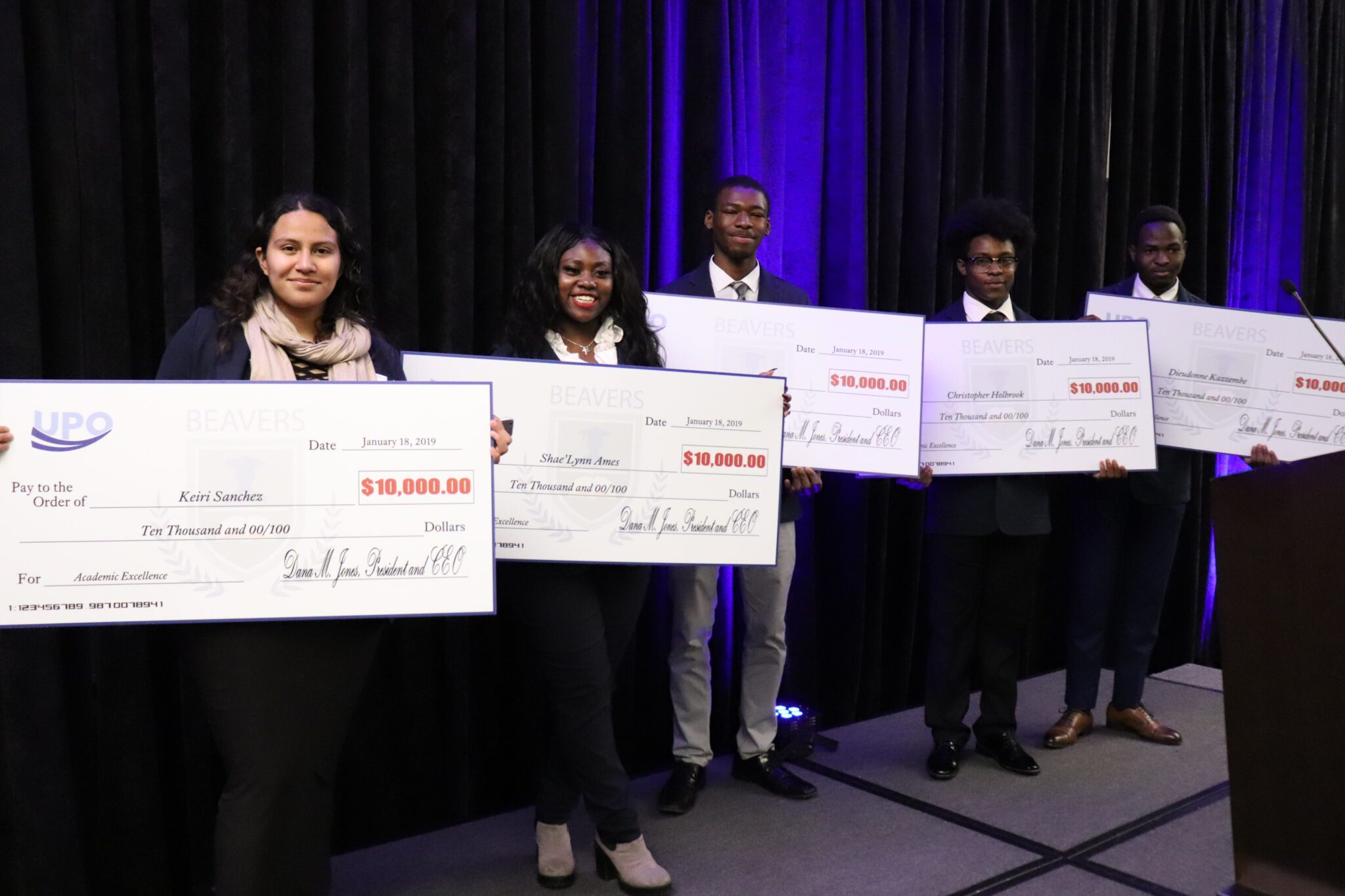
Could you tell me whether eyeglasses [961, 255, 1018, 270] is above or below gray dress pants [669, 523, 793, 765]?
above

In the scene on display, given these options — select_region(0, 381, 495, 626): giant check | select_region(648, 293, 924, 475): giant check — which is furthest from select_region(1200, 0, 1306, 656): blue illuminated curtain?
select_region(0, 381, 495, 626): giant check

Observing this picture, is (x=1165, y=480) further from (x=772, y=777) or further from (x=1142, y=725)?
(x=772, y=777)

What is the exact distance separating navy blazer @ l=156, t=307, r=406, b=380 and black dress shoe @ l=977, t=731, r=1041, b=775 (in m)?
2.28

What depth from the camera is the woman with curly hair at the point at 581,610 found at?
2.13 m

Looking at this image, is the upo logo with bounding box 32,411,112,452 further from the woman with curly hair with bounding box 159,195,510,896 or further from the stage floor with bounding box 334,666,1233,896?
the stage floor with bounding box 334,666,1233,896

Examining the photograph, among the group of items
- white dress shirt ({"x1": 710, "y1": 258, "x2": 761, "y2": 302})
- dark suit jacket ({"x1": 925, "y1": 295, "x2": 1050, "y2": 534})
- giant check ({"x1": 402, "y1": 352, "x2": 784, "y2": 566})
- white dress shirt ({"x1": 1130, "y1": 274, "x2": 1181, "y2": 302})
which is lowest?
dark suit jacket ({"x1": 925, "y1": 295, "x2": 1050, "y2": 534})

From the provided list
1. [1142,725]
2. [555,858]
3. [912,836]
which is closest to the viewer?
[555,858]

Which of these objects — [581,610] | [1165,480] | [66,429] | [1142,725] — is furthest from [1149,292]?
[66,429]

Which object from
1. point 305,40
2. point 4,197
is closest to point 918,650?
point 305,40

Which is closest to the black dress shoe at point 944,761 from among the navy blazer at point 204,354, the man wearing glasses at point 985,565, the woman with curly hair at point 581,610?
the man wearing glasses at point 985,565

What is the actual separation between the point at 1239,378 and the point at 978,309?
2.88 feet

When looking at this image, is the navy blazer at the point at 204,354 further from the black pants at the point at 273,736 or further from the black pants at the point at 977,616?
the black pants at the point at 977,616

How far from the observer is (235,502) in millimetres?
1743

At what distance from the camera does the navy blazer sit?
1787 mm
